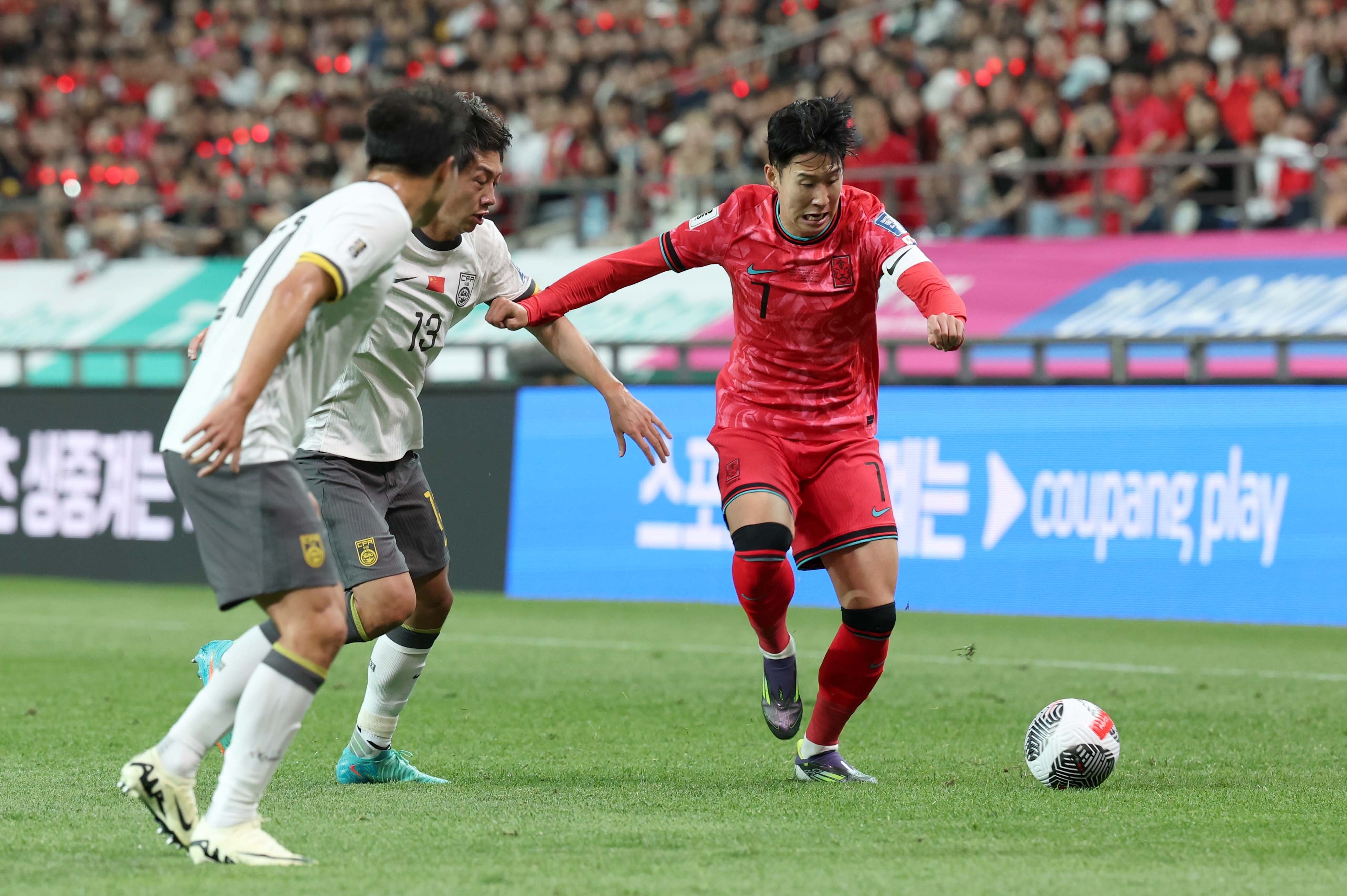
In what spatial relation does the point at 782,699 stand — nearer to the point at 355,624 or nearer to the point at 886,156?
the point at 355,624

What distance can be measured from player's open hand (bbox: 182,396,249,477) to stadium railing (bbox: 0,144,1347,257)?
11.0 metres

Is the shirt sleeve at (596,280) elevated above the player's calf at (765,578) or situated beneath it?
elevated above

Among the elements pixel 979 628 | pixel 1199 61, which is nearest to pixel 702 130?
pixel 1199 61

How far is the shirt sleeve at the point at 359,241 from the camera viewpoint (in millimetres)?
4164

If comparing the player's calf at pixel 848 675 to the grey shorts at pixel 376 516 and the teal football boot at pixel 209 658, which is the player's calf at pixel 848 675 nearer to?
the grey shorts at pixel 376 516

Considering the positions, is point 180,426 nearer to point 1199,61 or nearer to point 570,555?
point 570,555

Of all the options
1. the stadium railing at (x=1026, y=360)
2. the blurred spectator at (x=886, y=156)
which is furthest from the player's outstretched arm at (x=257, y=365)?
the blurred spectator at (x=886, y=156)

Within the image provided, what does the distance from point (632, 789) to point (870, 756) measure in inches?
47.5

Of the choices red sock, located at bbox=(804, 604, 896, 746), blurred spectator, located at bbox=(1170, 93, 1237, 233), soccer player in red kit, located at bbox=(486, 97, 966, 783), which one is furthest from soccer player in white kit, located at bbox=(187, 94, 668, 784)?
blurred spectator, located at bbox=(1170, 93, 1237, 233)

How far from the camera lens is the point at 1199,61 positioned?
1430 cm

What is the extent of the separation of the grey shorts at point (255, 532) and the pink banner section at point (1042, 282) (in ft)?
29.6

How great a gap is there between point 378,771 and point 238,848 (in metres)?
1.67

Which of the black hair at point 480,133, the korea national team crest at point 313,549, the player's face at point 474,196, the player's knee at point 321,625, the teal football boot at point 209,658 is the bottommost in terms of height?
the teal football boot at point 209,658

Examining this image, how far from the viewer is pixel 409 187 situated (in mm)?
4402
